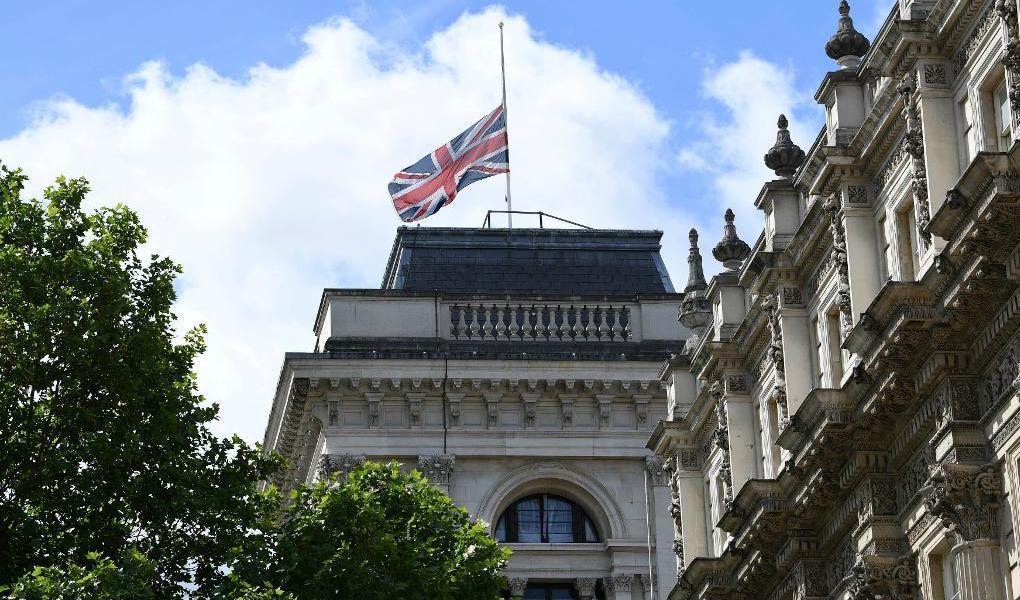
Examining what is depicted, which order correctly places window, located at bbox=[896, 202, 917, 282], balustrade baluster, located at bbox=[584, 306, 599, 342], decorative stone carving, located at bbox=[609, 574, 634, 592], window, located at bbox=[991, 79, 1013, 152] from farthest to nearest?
balustrade baluster, located at bbox=[584, 306, 599, 342] < decorative stone carving, located at bbox=[609, 574, 634, 592] < window, located at bbox=[896, 202, 917, 282] < window, located at bbox=[991, 79, 1013, 152]

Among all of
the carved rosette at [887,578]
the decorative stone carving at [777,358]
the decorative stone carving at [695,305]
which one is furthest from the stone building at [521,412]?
the carved rosette at [887,578]

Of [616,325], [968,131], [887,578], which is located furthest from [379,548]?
[616,325]

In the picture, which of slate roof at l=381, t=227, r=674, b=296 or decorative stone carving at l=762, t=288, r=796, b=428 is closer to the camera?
decorative stone carving at l=762, t=288, r=796, b=428

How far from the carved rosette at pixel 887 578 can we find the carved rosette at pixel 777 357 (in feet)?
14.0

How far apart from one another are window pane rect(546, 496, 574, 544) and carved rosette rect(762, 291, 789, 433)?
47.7 feet

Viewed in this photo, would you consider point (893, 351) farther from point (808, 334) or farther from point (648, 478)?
point (648, 478)

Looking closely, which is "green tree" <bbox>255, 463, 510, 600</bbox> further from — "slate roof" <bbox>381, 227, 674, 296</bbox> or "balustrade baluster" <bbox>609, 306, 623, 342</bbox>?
"slate roof" <bbox>381, 227, 674, 296</bbox>

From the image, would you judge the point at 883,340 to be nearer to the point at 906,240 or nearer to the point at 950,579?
the point at 906,240

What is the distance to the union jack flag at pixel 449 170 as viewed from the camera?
53688mm

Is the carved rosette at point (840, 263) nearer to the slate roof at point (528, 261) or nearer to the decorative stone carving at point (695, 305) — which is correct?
the decorative stone carving at point (695, 305)

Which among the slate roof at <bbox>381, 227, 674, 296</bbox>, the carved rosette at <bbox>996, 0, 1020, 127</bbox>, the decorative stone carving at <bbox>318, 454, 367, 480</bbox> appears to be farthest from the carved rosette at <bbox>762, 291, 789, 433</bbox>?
the slate roof at <bbox>381, 227, 674, 296</bbox>

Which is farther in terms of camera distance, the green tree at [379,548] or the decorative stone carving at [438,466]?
the decorative stone carving at [438,466]

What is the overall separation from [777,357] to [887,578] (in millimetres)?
5867

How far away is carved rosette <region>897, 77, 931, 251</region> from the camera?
30078 millimetres
